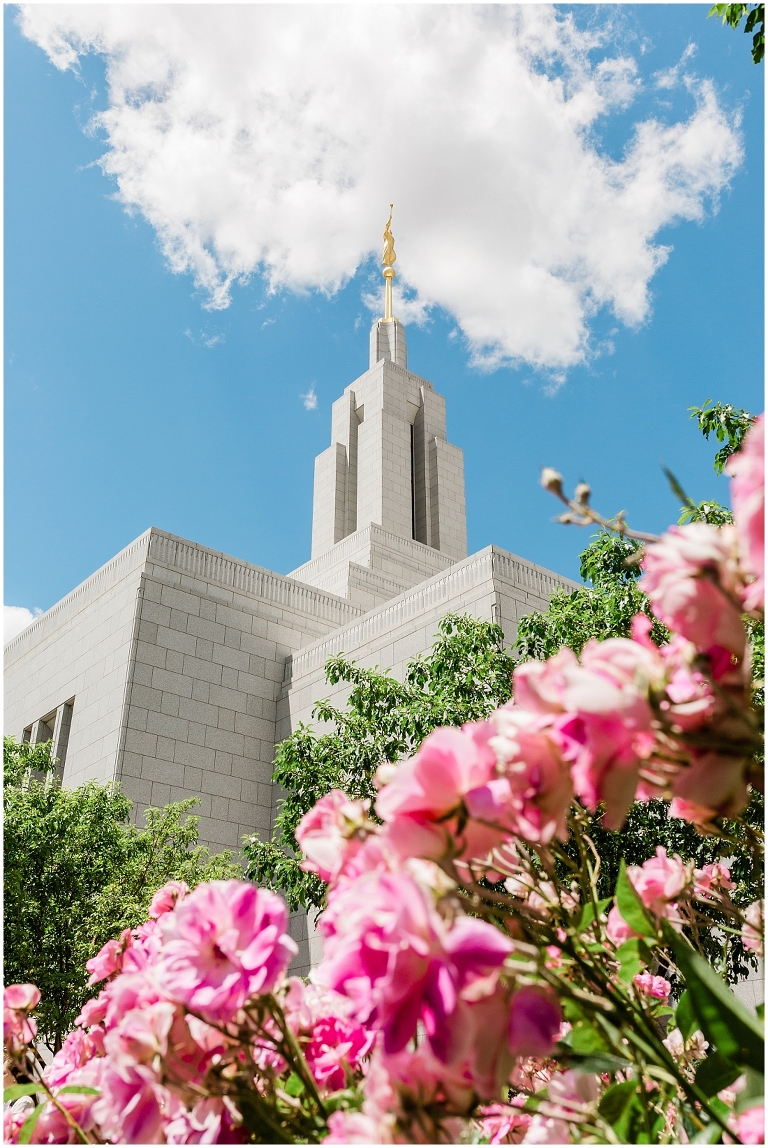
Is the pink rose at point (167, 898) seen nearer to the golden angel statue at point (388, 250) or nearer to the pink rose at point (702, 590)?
the pink rose at point (702, 590)

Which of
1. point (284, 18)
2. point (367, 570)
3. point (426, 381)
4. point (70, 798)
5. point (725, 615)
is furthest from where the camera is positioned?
point (426, 381)

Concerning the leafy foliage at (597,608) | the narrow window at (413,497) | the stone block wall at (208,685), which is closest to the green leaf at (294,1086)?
the leafy foliage at (597,608)

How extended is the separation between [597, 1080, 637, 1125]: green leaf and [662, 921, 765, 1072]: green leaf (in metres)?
0.11

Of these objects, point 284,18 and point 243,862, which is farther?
point 243,862

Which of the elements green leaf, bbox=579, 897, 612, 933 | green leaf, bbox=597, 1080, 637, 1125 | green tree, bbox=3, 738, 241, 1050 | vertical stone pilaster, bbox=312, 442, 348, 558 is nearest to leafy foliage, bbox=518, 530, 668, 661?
green tree, bbox=3, 738, 241, 1050

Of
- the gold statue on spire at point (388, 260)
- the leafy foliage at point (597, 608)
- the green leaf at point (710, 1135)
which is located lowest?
the green leaf at point (710, 1135)

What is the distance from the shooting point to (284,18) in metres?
2.18

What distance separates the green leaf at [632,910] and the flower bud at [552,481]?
560 mm

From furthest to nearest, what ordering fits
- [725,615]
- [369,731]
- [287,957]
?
[369,731]
[287,957]
[725,615]

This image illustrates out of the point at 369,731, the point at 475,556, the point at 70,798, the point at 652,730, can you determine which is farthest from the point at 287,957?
the point at 475,556

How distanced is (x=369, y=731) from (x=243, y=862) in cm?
724

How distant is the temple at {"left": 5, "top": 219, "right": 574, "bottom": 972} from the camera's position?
14234mm

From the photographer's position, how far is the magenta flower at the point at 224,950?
84 cm

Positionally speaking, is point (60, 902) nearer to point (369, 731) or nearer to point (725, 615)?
point (369, 731)
